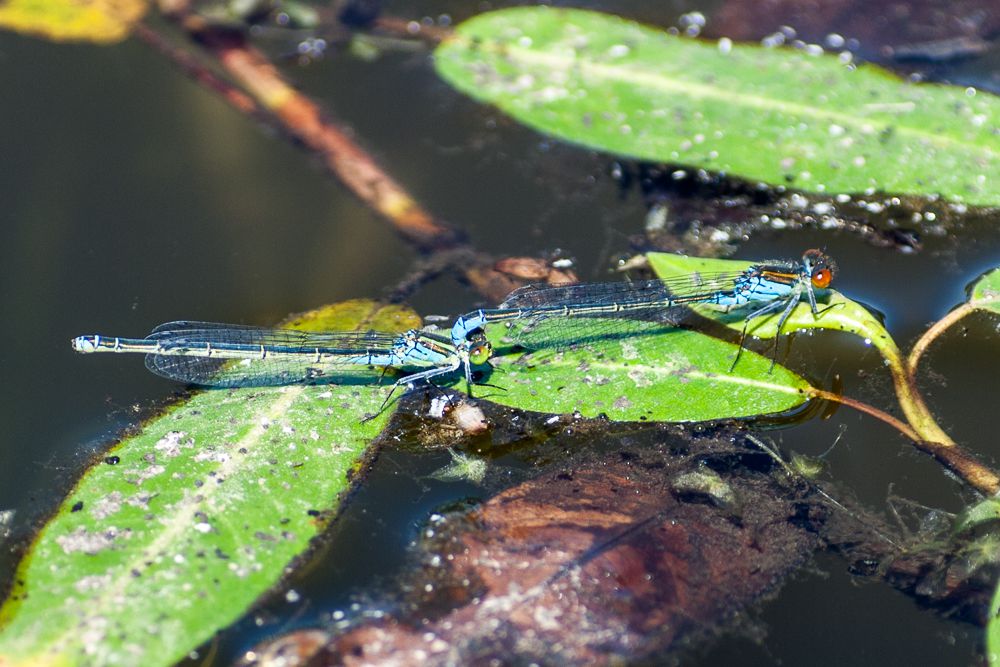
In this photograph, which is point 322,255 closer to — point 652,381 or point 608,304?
point 608,304

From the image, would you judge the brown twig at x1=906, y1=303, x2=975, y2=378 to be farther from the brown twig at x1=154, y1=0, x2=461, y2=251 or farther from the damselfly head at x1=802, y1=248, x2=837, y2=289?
the brown twig at x1=154, y1=0, x2=461, y2=251

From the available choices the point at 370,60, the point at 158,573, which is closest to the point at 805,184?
the point at 370,60

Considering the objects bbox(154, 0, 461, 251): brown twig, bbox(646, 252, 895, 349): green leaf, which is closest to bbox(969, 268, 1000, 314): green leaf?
bbox(646, 252, 895, 349): green leaf

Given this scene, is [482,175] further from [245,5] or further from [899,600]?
[899,600]

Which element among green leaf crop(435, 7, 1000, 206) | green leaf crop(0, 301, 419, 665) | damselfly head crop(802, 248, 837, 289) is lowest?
green leaf crop(0, 301, 419, 665)

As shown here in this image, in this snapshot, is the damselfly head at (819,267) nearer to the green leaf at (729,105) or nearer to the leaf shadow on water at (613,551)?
the green leaf at (729,105)

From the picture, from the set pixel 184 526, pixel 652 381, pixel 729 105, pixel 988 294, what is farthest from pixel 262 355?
pixel 988 294

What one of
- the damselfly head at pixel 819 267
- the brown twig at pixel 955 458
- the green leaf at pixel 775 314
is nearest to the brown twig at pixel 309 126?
the green leaf at pixel 775 314
